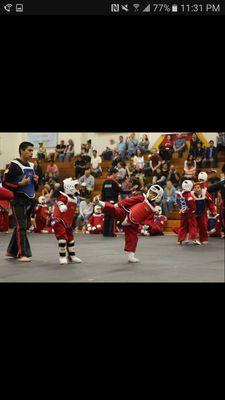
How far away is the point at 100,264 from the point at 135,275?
1.29 meters

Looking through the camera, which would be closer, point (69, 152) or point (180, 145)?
point (180, 145)

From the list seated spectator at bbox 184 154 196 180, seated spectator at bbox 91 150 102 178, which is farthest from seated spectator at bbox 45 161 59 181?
seated spectator at bbox 184 154 196 180

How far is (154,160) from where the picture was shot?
47.4ft

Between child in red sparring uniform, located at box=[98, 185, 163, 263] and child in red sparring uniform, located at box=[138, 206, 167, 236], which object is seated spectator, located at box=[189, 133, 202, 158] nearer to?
child in red sparring uniform, located at box=[138, 206, 167, 236]

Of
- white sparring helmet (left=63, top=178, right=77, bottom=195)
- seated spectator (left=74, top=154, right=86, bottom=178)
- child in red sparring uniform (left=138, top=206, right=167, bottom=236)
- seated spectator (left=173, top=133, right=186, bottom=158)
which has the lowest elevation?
child in red sparring uniform (left=138, top=206, right=167, bottom=236)

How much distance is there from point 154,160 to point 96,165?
1875mm

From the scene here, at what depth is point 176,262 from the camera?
723 cm

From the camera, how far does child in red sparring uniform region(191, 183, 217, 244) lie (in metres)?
10.4

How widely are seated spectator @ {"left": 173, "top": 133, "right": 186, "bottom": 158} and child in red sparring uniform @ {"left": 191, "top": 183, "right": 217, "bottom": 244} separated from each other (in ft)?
13.5

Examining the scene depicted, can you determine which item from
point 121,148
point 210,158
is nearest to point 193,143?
point 210,158

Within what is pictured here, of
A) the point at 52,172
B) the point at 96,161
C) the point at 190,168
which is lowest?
the point at 52,172

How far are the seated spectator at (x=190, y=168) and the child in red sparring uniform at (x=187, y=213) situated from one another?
2160 millimetres

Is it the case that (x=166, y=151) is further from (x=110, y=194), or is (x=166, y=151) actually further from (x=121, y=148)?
(x=110, y=194)

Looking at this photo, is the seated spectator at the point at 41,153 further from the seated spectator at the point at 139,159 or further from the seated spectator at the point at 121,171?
the seated spectator at the point at 121,171
